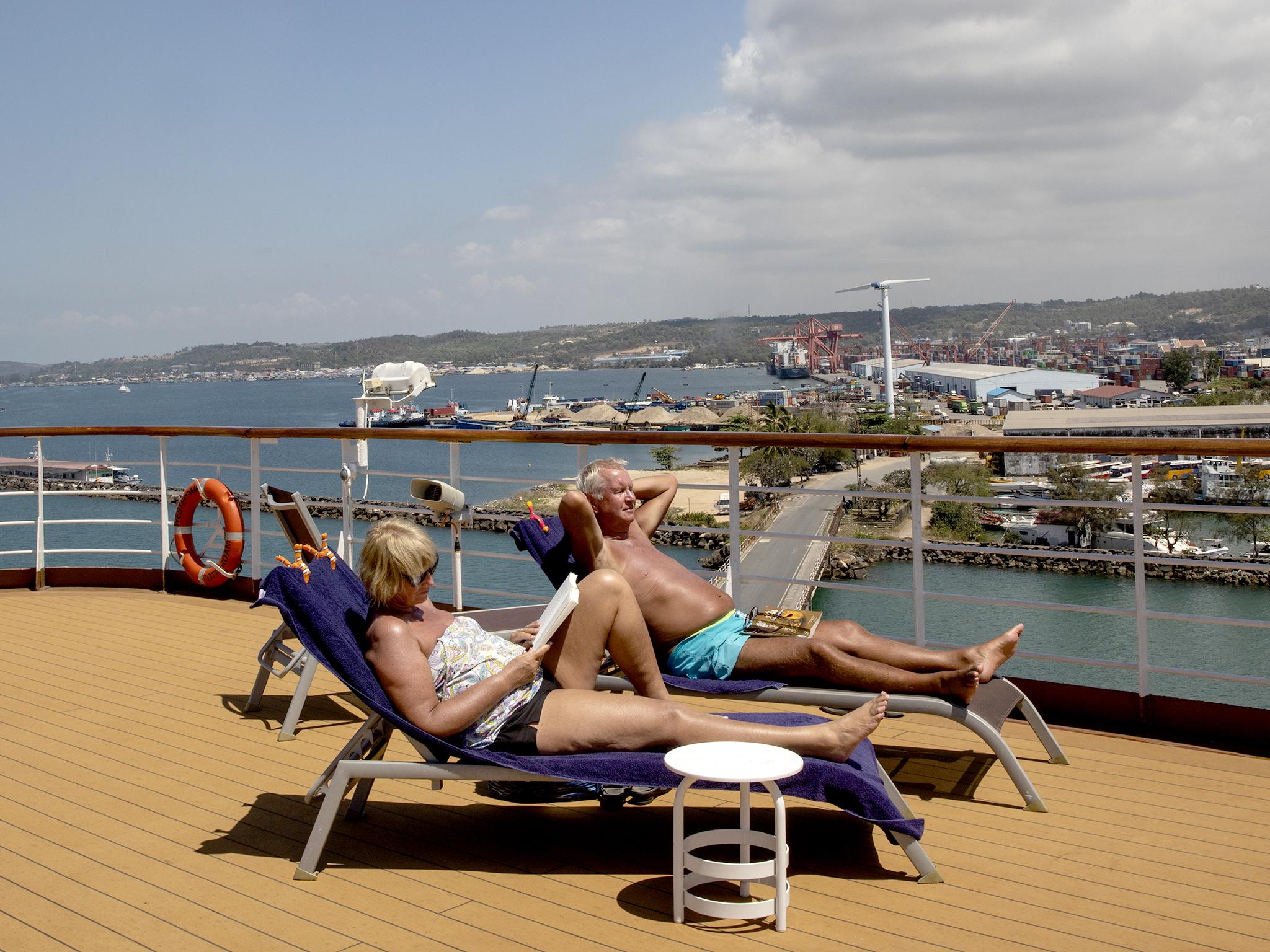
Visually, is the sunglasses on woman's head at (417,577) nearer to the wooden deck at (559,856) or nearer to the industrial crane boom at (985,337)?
the wooden deck at (559,856)

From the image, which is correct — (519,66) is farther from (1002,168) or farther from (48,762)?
(1002,168)

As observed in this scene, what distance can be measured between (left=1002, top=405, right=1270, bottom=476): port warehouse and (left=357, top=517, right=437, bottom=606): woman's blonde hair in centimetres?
3724

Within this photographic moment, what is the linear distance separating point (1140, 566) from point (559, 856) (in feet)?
6.36

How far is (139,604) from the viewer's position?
5.58 m

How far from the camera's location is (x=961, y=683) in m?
2.67

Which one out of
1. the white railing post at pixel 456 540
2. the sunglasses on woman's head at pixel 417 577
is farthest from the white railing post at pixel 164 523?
the sunglasses on woman's head at pixel 417 577

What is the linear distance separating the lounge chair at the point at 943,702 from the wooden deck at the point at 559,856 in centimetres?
9

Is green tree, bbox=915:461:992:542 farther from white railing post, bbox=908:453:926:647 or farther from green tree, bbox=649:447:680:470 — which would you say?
white railing post, bbox=908:453:926:647

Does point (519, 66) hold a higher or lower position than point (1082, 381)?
higher

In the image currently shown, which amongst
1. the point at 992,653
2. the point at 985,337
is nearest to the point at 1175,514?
the point at 992,653

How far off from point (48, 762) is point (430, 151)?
87.3 ft

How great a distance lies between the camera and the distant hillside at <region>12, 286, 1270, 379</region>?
224 feet

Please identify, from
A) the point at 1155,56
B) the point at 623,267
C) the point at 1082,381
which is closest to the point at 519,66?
the point at 1155,56

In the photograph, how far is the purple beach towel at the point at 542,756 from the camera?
2.19 meters
